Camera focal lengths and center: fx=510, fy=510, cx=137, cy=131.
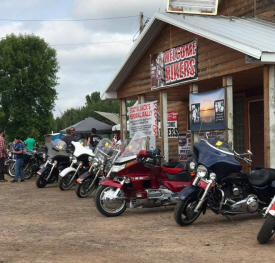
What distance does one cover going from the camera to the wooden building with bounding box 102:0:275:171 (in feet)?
32.2

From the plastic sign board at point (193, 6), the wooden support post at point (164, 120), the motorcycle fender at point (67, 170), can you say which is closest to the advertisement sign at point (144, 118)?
the wooden support post at point (164, 120)

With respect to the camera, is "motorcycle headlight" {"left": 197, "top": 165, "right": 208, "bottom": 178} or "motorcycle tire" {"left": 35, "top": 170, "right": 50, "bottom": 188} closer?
"motorcycle headlight" {"left": 197, "top": 165, "right": 208, "bottom": 178}

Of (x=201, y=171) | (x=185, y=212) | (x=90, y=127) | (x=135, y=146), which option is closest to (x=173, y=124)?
(x=90, y=127)

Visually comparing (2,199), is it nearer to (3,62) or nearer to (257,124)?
(257,124)

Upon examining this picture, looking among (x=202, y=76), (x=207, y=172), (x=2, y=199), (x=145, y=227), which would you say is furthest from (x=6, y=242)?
(x=202, y=76)

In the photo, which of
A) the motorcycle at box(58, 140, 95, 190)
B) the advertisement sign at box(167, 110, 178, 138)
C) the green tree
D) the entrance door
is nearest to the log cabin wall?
the entrance door

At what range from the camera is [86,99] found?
10562 centimetres

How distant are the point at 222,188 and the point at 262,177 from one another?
A: 0.67m

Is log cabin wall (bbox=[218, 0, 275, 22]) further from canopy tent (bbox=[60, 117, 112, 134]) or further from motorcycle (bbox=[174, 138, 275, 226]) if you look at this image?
canopy tent (bbox=[60, 117, 112, 134])

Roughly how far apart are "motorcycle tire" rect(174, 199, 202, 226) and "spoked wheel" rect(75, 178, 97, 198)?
13.9 feet

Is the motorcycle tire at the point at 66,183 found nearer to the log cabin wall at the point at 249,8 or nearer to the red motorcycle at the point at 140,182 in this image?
the red motorcycle at the point at 140,182

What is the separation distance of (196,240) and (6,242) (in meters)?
2.60

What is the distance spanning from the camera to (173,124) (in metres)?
18.4

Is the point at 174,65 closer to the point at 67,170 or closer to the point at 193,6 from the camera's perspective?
the point at 193,6
